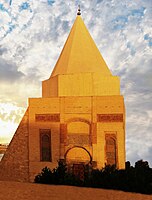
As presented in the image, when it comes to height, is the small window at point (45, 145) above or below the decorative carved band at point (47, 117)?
below

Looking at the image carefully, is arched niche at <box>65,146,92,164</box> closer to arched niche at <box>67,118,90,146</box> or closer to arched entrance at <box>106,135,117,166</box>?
arched niche at <box>67,118,90,146</box>

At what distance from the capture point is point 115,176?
1176 centimetres

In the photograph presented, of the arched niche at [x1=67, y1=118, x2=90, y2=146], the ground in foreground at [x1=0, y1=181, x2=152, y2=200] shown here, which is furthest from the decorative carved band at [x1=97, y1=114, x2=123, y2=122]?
the ground in foreground at [x1=0, y1=181, x2=152, y2=200]

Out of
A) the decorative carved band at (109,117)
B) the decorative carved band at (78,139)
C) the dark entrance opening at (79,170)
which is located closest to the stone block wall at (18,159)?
the decorative carved band at (78,139)

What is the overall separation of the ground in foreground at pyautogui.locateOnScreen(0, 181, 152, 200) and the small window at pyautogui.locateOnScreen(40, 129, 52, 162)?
19.3 feet

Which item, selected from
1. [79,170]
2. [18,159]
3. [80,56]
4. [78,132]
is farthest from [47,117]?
[80,56]

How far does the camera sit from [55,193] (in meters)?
9.23

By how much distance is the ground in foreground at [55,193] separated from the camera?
8812mm

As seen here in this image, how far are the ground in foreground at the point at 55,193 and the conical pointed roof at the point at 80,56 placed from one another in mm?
8950

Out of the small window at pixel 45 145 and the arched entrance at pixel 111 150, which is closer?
the arched entrance at pixel 111 150

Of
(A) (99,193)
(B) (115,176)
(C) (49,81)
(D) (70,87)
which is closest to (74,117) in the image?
(D) (70,87)

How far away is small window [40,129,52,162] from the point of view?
51.9 feet

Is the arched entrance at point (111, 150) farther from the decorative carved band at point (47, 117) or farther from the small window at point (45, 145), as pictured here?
the small window at point (45, 145)

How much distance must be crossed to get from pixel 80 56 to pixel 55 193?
34.6 ft
